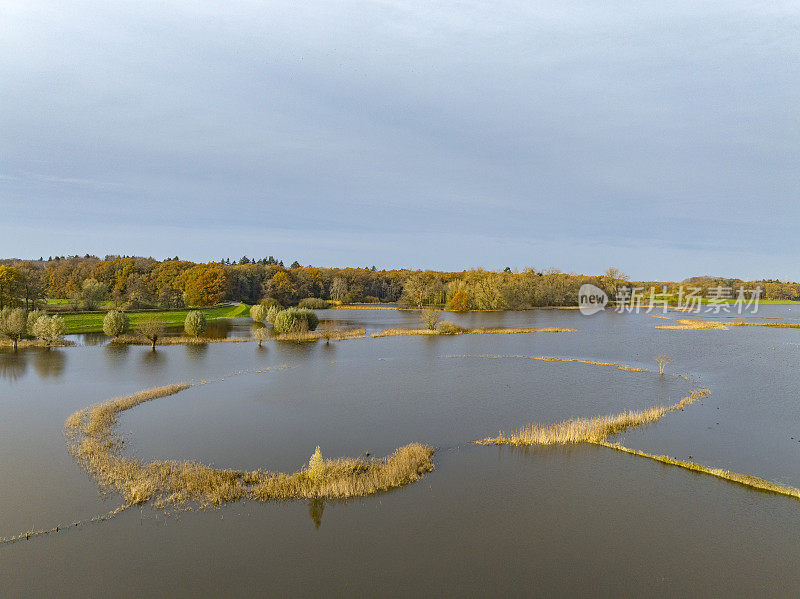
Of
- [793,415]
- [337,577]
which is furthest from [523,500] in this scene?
[793,415]

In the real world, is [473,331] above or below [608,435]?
above

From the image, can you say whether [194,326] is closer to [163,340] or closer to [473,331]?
[163,340]

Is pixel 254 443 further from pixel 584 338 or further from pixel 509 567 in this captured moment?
pixel 584 338

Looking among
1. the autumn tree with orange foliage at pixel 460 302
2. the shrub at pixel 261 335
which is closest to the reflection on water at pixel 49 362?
the shrub at pixel 261 335

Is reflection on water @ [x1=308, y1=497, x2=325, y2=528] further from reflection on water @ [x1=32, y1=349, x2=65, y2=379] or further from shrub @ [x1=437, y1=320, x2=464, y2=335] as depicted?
shrub @ [x1=437, y1=320, x2=464, y2=335]

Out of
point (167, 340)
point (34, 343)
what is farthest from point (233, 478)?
point (34, 343)

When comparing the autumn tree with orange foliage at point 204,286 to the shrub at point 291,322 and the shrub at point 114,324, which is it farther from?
the shrub at point 291,322
